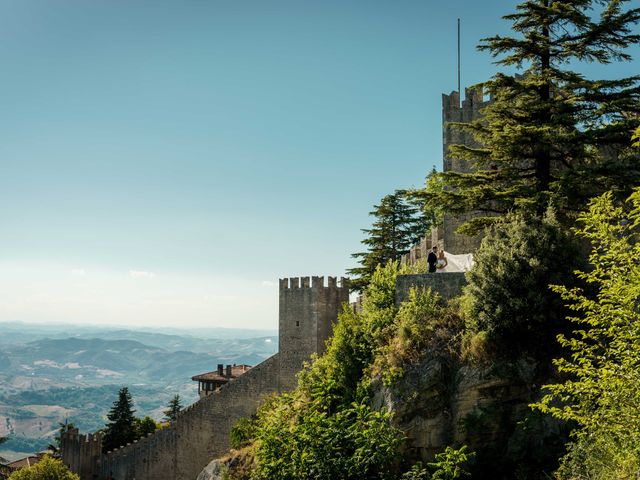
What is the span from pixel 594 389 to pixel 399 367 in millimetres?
7185

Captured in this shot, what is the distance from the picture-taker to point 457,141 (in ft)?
82.6

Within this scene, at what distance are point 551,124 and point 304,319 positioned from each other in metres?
17.8

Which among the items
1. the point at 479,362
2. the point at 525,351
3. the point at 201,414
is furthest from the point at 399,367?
the point at 201,414

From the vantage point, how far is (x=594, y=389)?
419 inches

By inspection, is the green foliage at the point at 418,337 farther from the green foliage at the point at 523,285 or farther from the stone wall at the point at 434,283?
the green foliage at the point at 523,285

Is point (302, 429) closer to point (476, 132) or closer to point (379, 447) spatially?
point (379, 447)

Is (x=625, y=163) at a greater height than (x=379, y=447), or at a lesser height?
greater

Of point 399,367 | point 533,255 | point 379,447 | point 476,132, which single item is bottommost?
point 379,447

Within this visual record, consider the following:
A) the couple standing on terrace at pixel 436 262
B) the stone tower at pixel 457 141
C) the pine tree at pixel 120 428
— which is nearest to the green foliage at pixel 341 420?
the couple standing on terrace at pixel 436 262

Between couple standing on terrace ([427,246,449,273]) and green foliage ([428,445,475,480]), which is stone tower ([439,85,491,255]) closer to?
couple standing on terrace ([427,246,449,273])

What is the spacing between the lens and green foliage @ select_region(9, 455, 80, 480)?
31.2 meters

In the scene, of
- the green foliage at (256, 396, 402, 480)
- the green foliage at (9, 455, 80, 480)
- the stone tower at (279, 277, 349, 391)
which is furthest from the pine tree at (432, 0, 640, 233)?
the green foliage at (9, 455, 80, 480)

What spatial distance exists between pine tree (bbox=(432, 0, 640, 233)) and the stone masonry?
13985 millimetres

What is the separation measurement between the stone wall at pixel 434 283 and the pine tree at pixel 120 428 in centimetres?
3107
